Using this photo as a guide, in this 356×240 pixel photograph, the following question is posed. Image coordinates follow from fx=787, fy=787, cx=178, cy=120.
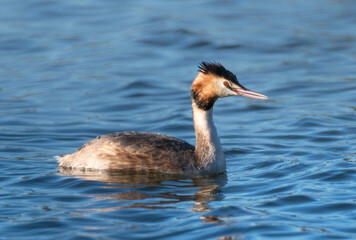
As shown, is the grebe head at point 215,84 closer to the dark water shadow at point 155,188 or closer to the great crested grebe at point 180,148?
the great crested grebe at point 180,148

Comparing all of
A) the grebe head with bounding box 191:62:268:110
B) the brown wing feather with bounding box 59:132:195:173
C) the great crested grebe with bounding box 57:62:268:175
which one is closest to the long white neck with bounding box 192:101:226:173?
the great crested grebe with bounding box 57:62:268:175

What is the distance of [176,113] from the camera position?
14852 millimetres

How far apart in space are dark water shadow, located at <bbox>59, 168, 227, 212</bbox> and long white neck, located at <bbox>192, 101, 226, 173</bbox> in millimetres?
147

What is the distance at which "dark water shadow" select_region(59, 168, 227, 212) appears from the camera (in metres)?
9.33

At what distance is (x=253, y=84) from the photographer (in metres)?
16.7

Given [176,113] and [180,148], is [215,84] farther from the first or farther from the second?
[176,113]

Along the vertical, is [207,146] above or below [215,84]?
below

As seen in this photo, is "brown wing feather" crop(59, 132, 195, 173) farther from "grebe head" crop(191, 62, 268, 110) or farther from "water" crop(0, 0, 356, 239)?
"grebe head" crop(191, 62, 268, 110)

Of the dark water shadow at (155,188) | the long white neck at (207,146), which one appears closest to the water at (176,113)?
the dark water shadow at (155,188)

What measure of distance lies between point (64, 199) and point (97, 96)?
21.8ft

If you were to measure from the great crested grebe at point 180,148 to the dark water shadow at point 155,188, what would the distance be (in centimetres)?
10

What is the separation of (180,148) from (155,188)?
3.03ft

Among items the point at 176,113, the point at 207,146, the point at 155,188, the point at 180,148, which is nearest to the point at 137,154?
the point at 180,148

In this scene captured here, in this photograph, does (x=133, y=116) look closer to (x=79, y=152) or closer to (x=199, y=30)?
(x=79, y=152)
